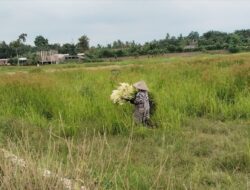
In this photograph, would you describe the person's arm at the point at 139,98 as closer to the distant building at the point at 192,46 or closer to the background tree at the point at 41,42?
the distant building at the point at 192,46

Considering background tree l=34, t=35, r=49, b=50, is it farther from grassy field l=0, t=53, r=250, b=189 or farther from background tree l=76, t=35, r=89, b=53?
grassy field l=0, t=53, r=250, b=189

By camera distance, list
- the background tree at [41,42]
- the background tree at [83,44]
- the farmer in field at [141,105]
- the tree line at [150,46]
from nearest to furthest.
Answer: the farmer in field at [141,105]
the tree line at [150,46]
the background tree at [83,44]
the background tree at [41,42]

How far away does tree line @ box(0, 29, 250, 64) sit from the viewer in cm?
4776

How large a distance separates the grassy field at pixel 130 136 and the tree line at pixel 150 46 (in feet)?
109

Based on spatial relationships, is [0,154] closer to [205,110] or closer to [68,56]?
[205,110]

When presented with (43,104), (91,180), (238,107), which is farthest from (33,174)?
(43,104)

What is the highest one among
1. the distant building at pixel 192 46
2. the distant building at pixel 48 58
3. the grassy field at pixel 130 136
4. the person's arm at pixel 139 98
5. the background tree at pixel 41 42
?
the background tree at pixel 41 42

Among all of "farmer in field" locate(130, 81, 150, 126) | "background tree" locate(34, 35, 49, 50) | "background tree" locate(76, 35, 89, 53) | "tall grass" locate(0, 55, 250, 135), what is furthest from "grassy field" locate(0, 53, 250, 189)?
"background tree" locate(34, 35, 49, 50)

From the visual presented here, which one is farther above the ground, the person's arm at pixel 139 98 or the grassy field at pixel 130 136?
the person's arm at pixel 139 98

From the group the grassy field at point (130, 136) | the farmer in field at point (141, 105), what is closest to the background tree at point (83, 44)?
the grassy field at point (130, 136)

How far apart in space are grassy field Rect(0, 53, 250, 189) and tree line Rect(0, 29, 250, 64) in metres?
33.4

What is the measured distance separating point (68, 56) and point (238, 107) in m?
51.2

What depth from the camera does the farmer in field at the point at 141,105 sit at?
5.84 meters

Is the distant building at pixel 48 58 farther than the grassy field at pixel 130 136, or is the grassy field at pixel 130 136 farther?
the distant building at pixel 48 58
